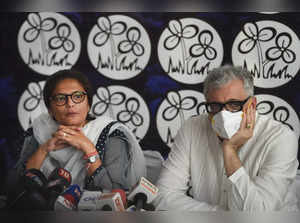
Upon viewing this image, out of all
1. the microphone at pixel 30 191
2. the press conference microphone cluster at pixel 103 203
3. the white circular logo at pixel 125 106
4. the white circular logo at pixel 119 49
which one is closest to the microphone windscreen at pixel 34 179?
the microphone at pixel 30 191

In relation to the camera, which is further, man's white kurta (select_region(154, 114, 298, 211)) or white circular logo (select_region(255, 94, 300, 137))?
white circular logo (select_region(255, 94, 300, 137))

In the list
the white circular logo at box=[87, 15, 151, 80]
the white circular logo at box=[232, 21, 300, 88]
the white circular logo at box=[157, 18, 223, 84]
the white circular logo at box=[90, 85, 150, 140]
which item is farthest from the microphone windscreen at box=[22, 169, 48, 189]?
the white circular logo at box=[232, 21, 300, 88]

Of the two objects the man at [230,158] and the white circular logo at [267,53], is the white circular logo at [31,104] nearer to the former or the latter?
the man at [230,158]

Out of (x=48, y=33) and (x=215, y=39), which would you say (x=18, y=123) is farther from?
(x=215, y=39)

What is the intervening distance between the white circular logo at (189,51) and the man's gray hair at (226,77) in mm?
78

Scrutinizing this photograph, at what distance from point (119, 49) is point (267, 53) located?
0.65 m

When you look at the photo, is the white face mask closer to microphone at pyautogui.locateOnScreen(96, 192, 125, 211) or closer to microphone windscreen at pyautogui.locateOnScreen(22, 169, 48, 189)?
microphone at pyautogui.locateOnScreen(96, 192, 125, 211)

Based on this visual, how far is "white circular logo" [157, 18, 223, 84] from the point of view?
4.68ft

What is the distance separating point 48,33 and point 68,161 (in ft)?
1.89

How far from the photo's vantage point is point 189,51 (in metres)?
1.44

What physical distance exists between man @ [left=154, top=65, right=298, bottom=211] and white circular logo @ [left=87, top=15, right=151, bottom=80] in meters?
0.34

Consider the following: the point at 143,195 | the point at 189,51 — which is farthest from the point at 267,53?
the point at 143,195

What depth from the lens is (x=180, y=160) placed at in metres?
1.40

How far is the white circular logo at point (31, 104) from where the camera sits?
→ 4.74 ft
